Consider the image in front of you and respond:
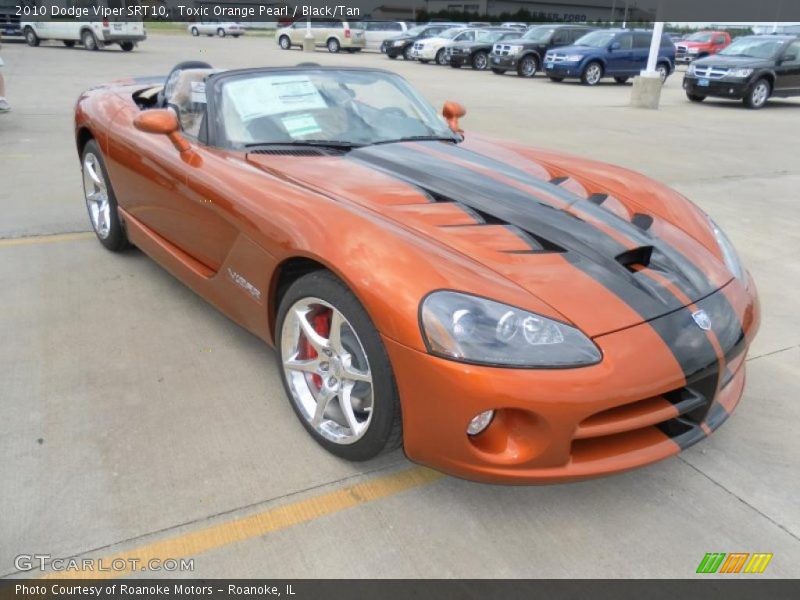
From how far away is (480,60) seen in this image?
70.6 feet

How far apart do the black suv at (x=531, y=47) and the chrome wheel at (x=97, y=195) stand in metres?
17.0

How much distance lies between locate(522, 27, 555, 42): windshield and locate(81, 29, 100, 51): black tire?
14.9 metres

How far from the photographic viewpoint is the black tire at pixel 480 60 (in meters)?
21.4

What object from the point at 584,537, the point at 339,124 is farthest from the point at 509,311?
the point at 339,124

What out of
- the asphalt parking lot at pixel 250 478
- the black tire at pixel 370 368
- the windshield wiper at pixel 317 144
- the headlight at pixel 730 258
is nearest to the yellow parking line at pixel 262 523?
the asphalt parking lot at pixel 250 478

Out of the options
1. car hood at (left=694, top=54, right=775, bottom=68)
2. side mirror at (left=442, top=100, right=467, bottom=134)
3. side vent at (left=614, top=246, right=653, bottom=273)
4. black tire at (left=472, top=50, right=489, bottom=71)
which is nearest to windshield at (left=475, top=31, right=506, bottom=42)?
black tire at (left=472, top=50, right=489, bottom=71)

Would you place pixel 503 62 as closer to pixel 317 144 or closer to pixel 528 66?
pixel 528 66

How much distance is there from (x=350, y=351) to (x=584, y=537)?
0.97 m

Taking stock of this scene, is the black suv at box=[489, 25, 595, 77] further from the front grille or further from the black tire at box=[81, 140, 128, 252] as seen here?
the black tire at box=[81, 140, 128, 252]

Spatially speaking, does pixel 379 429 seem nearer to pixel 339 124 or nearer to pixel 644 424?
pixel 644 424

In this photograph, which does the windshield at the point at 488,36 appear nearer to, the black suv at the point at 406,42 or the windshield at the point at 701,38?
the black suv at the point at 406,42

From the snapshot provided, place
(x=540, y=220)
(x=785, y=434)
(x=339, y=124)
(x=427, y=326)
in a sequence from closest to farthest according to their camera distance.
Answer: (x=427, y=326), (x=540, y=220), (x=785, y=434), (x=339, y=124)

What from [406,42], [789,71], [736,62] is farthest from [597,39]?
[406,42]

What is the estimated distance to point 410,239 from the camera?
205 centimetres
